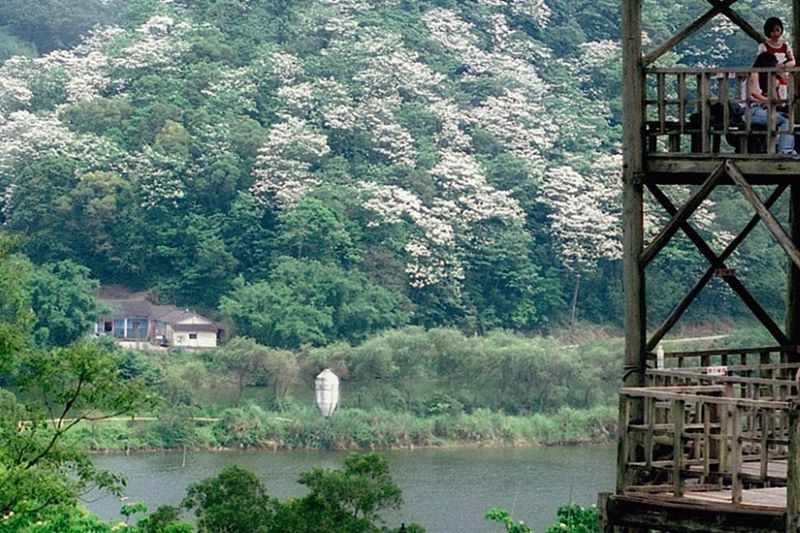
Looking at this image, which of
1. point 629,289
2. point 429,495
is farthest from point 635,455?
point 429,495

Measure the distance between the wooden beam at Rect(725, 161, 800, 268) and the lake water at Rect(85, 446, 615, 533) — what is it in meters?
18.1

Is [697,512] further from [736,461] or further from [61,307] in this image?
[61,307]

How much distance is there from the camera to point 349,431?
139ft

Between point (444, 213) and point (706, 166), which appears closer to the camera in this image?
point (706, 166)

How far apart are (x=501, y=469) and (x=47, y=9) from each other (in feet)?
135

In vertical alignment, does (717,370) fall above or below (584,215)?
below

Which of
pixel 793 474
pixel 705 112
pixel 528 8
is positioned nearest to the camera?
pixel 793 474

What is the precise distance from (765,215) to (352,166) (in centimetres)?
4682

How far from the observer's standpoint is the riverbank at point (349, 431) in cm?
4153

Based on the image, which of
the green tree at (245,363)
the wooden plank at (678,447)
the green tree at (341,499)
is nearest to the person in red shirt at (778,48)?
the wooden plank at (678,447)

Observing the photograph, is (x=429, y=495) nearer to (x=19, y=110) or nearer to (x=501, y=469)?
(x=501, y=469)

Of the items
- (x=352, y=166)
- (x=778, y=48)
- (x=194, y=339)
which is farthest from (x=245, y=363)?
(x=778, y=48)

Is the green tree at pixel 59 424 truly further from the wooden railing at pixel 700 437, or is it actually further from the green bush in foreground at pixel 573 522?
the green bush in foreground at pixel 573 522

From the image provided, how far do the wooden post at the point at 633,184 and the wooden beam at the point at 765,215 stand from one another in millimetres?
537
